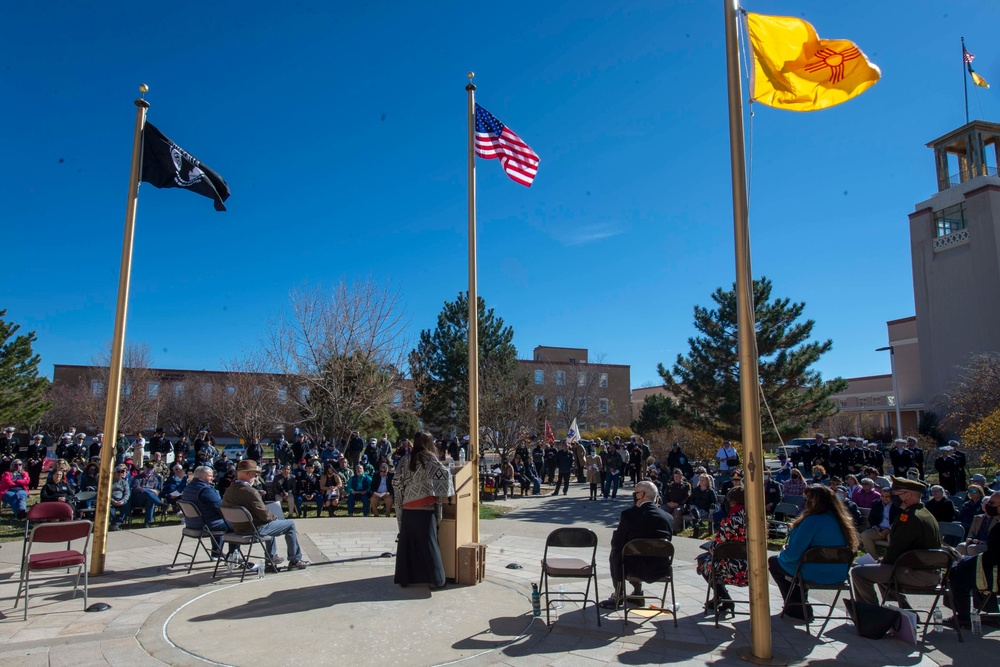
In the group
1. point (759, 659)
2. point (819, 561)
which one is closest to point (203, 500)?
point (759, 659)

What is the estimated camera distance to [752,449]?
520 centimetres

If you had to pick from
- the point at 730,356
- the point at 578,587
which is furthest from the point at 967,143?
the point at 578,587

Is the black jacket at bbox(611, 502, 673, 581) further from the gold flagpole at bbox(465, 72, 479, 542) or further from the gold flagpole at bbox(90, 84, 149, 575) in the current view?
the gold flagpole at bbox(90, 84, 149, 575)

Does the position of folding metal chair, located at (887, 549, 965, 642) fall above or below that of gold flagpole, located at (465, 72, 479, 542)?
below

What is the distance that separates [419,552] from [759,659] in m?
3.60

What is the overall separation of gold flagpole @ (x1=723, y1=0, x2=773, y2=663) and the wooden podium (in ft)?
11.1

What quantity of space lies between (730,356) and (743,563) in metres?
20.0

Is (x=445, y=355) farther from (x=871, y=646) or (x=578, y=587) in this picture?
(x=871, y=646)

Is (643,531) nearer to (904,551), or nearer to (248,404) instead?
(904,551)

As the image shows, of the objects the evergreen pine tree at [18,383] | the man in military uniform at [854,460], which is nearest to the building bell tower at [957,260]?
the man in military uniform at [854,460]

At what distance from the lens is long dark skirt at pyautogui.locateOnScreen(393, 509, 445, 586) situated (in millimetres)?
7207

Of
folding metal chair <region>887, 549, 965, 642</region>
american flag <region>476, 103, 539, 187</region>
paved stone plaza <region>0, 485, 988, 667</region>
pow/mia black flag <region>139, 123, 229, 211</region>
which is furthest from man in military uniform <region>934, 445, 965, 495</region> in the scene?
pow/mia black flag <region>139, 123, 229, 211</region>

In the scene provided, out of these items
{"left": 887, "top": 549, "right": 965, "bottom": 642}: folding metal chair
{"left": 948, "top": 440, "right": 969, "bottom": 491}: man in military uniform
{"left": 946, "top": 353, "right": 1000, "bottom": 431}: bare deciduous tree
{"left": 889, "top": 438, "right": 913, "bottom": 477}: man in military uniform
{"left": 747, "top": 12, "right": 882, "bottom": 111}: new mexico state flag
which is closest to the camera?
{"left": 747, "top": 12, "right": 882, "bottom": 111}: new mexico state flag

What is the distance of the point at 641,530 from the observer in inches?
256
